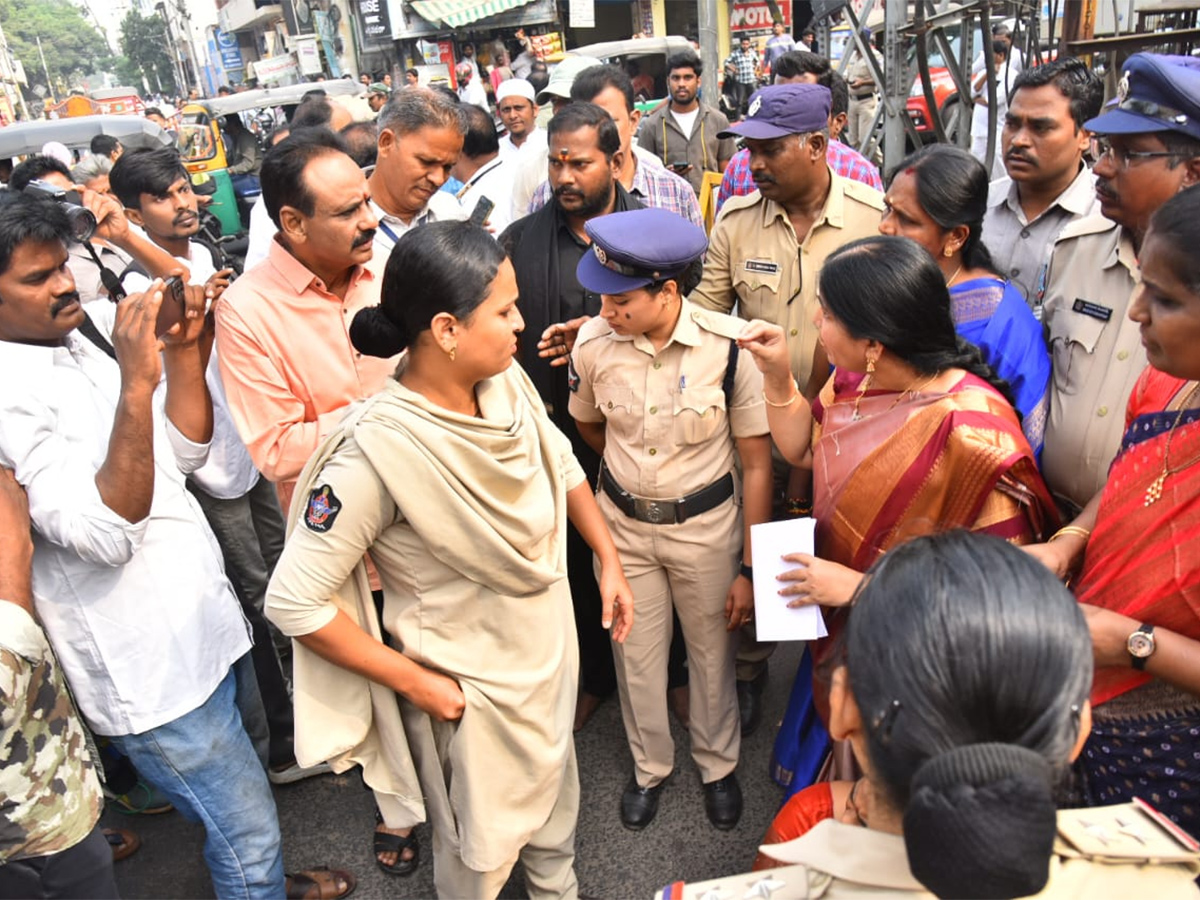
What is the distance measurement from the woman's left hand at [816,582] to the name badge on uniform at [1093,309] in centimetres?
103

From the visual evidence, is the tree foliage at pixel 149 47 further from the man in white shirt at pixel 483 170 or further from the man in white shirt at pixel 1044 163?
the man in white shirt at pixel 1044 163

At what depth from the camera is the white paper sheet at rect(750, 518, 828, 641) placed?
6.24ft

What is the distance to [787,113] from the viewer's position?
108 inches

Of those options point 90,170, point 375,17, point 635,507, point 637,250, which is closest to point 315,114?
point 90,170

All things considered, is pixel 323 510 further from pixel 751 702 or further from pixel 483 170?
pixel 483 170

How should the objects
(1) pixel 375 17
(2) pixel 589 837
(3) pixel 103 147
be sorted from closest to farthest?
1. (2) pixel 589 837
2. (3) pixel 103 147
3. (1) pixel 375 17

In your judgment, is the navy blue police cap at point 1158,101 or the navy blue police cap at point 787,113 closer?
the navy blue police cap at point 1158,101

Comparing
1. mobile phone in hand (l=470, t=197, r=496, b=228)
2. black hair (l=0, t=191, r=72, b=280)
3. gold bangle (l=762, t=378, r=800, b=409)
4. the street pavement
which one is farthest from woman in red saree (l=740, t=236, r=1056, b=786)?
mobile phone in hand (l=470, t=197, r=496, b=228)

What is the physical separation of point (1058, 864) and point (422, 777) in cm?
140

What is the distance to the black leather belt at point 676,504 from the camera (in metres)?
2.34

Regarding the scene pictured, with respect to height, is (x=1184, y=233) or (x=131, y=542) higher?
(x=1184, y=233)

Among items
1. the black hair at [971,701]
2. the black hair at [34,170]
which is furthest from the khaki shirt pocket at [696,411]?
the black hair at [34,170]

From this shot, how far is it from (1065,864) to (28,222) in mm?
2177

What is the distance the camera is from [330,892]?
7.79 ft
